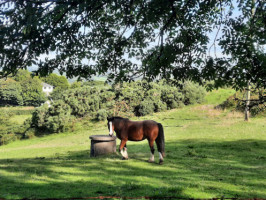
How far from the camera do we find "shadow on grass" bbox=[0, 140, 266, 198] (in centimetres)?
951

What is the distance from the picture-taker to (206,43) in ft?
36.0

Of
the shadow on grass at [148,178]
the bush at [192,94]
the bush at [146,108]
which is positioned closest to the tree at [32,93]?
the bush at [146,108]

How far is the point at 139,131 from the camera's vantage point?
1566 cm

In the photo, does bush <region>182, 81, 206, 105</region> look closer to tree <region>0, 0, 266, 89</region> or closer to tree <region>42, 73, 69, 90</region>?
tree <region>0, 0, 266, 89</region>

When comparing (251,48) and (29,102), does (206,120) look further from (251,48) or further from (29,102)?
(29,102)

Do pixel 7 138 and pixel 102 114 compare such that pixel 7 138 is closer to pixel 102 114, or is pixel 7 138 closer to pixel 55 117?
pixel 55 117

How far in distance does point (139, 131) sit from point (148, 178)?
4.20 meters

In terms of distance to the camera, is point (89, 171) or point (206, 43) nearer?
point (206, 43)

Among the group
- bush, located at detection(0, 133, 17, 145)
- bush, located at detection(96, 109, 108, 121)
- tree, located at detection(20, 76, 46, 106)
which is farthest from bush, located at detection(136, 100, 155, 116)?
tree, located at detection(20, 76, 46, 106)

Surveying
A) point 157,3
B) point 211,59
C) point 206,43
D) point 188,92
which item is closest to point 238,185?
point 211,59

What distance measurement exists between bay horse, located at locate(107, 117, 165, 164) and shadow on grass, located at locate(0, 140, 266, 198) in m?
1.03

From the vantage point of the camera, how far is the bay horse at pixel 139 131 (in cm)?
1534

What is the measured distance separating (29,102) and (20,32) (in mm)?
114689

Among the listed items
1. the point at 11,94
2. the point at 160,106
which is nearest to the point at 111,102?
the point at 160,106
